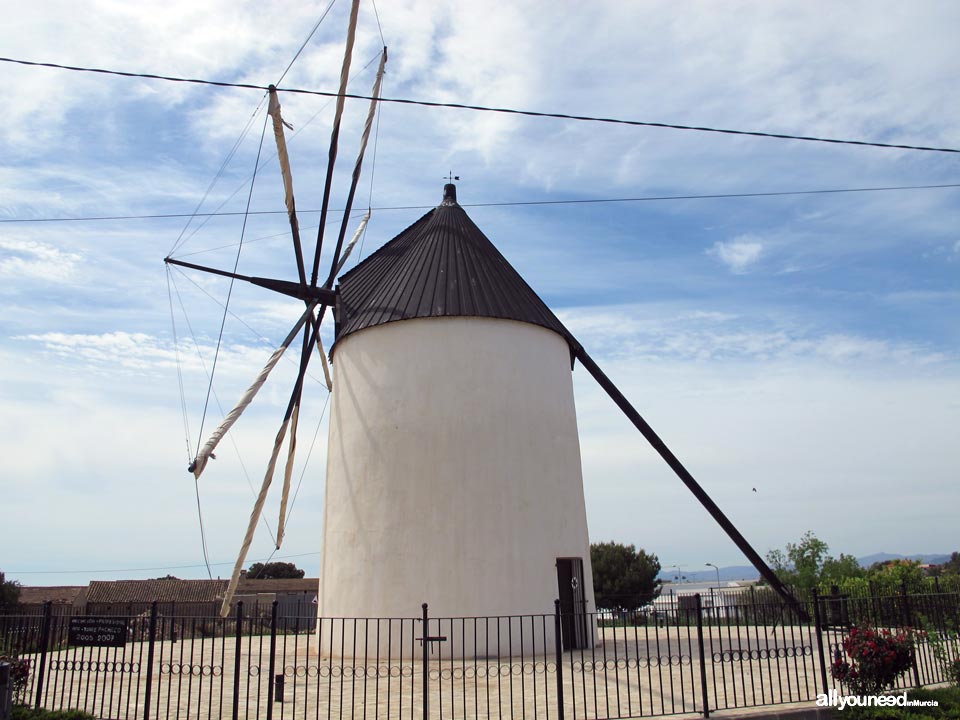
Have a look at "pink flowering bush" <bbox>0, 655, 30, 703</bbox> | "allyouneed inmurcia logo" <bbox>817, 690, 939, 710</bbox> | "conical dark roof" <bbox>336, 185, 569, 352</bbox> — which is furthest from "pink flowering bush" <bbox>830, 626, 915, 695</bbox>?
"pink flowering bush" <bbox>0, 655, 30, 703</bbox>

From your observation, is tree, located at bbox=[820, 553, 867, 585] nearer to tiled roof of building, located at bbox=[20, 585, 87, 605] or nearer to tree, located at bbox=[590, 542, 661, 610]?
tree, located at bbox=[590, 542, 661, 610]

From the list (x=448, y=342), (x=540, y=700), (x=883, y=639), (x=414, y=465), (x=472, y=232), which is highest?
(x=472, y=232)

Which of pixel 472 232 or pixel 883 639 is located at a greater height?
pixel 472 232

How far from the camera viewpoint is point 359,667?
12.1 metres

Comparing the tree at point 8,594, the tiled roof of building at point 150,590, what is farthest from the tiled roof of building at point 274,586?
the tree at point 8,594

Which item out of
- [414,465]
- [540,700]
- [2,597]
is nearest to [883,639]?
[540,700]

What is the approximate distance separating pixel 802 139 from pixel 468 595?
8690 mm

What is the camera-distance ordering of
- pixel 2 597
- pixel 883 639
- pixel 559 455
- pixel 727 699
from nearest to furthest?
pixel 883 639
pixel 727 699
pixel 559 455
pixel 2 597

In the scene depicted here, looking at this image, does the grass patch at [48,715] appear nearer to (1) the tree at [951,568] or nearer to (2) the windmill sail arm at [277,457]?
(2) the windmill sail arm at [277,457]

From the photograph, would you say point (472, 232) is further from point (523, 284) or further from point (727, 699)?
point (727, 699)

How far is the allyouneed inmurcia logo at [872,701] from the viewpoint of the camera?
7.87 metres

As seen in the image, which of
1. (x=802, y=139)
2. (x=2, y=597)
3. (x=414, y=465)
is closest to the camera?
(x=802, y=139)

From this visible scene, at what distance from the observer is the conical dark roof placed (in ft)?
46.4

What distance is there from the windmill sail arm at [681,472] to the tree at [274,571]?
4500 cm
